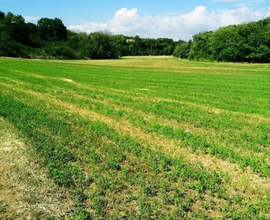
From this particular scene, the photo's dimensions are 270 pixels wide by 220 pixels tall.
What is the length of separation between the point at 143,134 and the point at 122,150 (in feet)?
6.66

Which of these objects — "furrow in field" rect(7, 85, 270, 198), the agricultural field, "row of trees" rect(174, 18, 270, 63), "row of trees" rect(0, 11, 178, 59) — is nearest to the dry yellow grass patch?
the agricultural field

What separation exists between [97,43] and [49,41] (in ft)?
64.8

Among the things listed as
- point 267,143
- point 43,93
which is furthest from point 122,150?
point 43,93

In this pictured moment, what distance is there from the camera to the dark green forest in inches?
2970

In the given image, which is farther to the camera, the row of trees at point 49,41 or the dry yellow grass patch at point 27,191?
the row of trees at point 49,41

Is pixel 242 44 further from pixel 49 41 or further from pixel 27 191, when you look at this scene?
pixel 27 191

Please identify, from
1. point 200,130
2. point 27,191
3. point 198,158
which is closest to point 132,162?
point 198,158

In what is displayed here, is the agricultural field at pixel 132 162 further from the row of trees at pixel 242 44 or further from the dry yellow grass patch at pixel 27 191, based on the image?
the row of trees at pixel 242 44

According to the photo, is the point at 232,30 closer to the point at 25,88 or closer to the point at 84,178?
the point at 25,88

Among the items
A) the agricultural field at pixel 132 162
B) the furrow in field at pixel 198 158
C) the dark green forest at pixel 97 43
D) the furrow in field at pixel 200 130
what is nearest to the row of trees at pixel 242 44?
the dark green forest at pixel 97 43

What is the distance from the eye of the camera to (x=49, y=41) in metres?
102

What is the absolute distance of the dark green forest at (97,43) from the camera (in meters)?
75.4

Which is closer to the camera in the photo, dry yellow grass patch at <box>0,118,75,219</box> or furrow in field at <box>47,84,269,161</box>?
dry yellow grass patch at <box>0,118,75,219</box>

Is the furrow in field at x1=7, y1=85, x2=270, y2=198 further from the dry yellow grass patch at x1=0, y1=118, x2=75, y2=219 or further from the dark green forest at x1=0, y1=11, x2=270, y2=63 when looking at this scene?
the dark green forest at x1=0, y1=11, x2=270, y2=63
